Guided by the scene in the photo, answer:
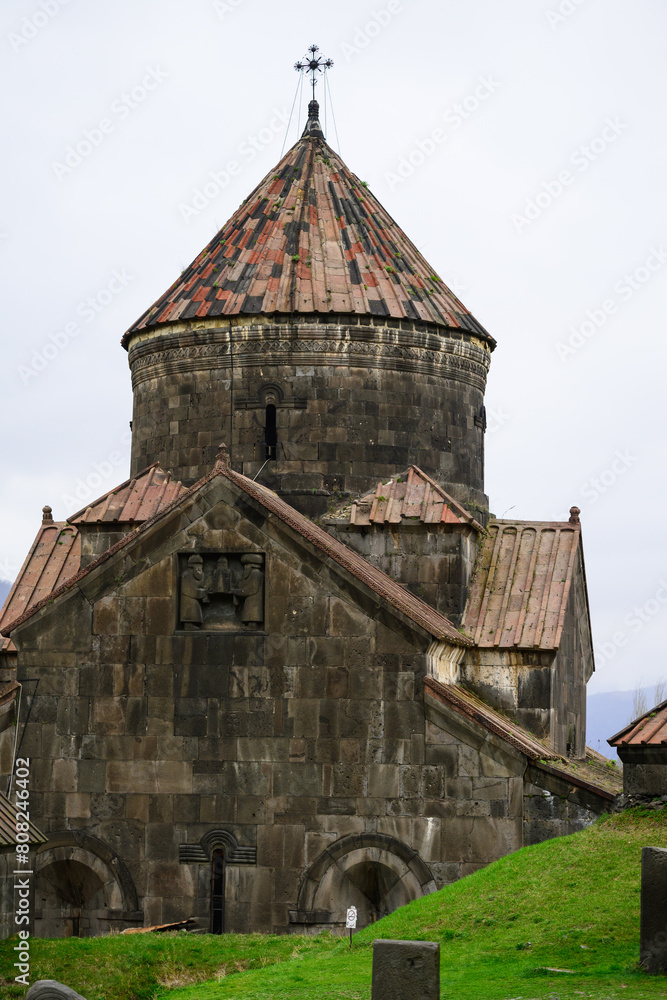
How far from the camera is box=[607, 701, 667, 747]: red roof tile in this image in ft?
52.5

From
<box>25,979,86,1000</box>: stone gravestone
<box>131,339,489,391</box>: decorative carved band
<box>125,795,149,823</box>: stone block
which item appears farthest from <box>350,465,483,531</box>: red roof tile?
<box>25,979,86,1000</box>: stone gravestone

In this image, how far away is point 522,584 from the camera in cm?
2200

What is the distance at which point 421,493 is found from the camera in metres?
21.9

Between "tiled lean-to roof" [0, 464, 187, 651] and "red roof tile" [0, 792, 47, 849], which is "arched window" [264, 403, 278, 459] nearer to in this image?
"tiled lean-to roof" [0, 464, 187, 651]

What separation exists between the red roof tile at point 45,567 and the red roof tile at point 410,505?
4360mm

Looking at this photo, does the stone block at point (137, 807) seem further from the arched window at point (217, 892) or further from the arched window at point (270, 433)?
the arched window at point (270, 433)

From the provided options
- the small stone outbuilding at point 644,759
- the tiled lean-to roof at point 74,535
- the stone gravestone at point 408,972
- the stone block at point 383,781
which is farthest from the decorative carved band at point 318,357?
the stone gravestone at point 408,972

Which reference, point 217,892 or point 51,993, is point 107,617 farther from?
point 51,993

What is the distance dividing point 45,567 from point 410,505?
5659mm

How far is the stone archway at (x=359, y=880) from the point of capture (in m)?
18.6

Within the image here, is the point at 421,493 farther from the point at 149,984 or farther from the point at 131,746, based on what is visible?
the point at 149,984

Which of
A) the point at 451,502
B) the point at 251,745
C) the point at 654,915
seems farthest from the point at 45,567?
the point at 654,915

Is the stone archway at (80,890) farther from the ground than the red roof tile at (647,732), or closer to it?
closer to it

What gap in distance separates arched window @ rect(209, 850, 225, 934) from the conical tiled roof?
7.86 m
